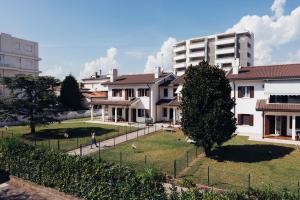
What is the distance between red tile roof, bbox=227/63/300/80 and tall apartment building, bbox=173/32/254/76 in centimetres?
4946

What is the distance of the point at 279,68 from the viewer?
36.2 meters

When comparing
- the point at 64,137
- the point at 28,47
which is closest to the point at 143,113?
the point at 64,137

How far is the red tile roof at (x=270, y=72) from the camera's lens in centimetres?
3234

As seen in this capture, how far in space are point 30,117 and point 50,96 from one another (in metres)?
3.81

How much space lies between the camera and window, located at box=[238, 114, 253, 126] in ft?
116

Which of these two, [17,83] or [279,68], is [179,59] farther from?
[17,83]

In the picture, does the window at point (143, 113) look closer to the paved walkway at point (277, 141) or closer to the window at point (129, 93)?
the window at point (129, 93)

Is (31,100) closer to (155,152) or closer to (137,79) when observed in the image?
(155,152)

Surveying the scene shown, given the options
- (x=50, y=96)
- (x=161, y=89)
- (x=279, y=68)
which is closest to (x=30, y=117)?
(x=50, y=96)

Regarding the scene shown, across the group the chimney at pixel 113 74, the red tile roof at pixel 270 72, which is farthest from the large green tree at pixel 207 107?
the chimney at pixel 113 74

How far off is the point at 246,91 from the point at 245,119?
12.1ft

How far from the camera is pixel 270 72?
1380 inches

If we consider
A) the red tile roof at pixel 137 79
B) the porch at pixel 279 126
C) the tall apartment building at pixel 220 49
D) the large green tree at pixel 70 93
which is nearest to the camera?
the porch at pixel 279 126

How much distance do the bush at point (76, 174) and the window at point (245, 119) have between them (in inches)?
984
